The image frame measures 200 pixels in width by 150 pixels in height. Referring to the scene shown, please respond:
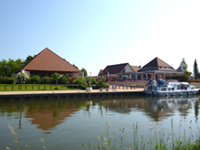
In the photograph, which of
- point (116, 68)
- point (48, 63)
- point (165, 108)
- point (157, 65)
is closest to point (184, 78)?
point (157, 65)

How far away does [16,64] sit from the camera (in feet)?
250

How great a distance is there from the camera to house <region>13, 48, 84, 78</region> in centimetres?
5019

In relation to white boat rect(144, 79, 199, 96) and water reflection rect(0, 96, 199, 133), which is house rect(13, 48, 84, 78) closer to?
white boat rect(144, 79, 199, 96)

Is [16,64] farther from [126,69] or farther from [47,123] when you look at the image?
[47,123]

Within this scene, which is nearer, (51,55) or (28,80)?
(28,80)

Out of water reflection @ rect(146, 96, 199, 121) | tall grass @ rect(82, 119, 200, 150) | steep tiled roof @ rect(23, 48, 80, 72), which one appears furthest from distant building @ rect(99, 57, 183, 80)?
tall grass @ rect(82, 119, 200, 150)

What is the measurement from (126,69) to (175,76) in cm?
1868

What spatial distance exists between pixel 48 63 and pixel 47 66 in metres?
1.61

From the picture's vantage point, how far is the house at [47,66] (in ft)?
165

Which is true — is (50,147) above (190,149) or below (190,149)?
below

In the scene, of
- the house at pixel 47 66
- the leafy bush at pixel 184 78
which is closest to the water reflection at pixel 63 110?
the house at pixel 47 66

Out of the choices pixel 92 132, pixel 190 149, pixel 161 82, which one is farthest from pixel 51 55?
pixel 190 149

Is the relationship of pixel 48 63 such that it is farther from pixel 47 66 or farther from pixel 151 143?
pixel 151 143

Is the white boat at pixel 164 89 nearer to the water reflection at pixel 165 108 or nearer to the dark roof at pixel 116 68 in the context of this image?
the water reflection at pixel 165 108
